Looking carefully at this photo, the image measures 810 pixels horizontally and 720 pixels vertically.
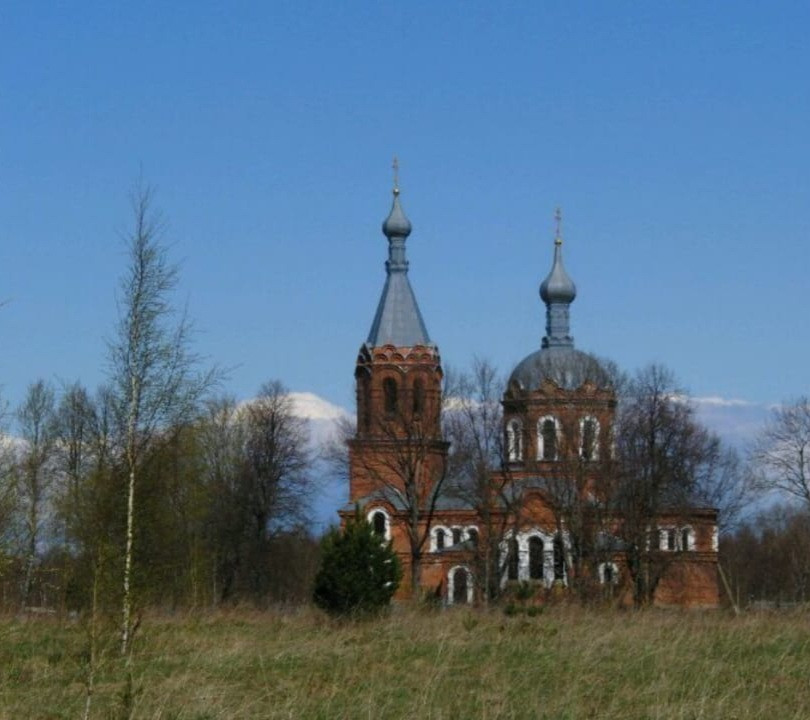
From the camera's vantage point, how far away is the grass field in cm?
1192

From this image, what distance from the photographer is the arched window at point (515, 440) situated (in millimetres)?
54406

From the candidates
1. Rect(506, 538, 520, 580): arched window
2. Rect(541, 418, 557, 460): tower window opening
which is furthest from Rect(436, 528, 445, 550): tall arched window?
Rect(506, 538, 520, 580): arched window

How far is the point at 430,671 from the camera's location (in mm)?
13883

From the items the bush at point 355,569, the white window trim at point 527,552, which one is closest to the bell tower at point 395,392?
the white window trim at point 527,552

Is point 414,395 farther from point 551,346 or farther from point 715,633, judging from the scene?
point 715,633

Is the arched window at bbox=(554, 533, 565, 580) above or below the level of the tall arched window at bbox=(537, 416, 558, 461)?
below

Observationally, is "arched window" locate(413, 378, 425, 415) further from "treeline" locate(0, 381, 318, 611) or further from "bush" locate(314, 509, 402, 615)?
"bush" locate(314, 509, 402, 615)

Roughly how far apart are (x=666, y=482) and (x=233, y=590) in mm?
15453

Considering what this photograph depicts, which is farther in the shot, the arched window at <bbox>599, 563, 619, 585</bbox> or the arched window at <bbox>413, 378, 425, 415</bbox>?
the arched window at <bbox>413, 378, 425, 415</bbox>

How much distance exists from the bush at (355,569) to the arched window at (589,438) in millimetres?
17300

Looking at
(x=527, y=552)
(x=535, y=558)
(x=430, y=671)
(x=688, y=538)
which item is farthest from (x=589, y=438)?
(x=430, y=671)

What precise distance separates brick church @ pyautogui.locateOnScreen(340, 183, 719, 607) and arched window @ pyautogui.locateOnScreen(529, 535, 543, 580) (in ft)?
0.17

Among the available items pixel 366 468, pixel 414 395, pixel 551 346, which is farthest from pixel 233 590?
pixel 551 346

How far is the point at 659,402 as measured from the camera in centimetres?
4697
